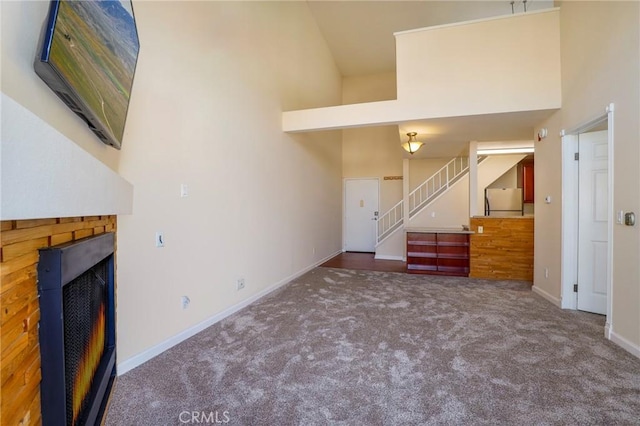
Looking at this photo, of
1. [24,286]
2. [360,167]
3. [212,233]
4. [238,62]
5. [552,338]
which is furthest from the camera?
[360,167]

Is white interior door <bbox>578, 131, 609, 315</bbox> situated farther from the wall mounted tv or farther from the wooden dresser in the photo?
the wall mounted tv

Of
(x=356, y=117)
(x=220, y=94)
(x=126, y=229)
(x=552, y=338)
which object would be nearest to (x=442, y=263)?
(x=552, y=338)

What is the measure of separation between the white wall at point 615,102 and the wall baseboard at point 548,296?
0.23 ft

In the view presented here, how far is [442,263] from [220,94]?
180 inches

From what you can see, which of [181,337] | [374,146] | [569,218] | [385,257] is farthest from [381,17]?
[181,337]

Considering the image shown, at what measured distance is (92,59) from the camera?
4.25ft

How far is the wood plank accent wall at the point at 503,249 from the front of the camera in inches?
194

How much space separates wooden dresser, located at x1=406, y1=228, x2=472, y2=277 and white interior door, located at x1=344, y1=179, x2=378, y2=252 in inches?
97.8

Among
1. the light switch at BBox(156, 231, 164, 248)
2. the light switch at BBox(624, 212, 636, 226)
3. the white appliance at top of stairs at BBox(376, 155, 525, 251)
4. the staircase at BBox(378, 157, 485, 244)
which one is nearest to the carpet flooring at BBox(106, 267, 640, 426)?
the light switch at BBox(156, 231, 164, 248)

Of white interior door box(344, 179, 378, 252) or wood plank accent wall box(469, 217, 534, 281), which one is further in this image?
white interior door box(344, 179, 378, 252)

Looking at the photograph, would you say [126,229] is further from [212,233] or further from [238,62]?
[238,62]

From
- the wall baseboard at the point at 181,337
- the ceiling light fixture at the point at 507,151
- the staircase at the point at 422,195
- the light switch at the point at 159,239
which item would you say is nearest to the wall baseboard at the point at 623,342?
the wall baseboard at the point at 181,337

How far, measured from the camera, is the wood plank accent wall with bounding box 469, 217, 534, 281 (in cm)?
493

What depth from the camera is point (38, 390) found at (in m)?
0.84
